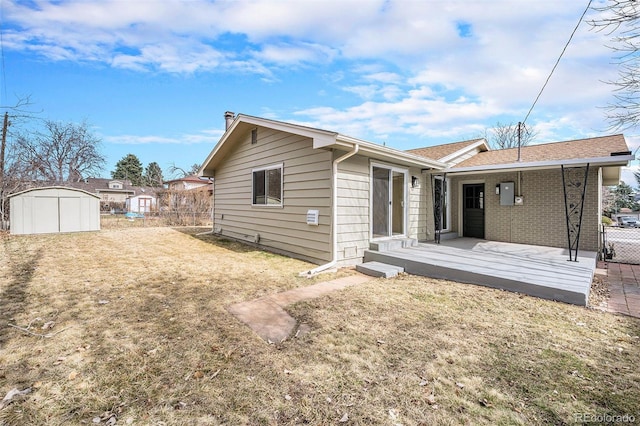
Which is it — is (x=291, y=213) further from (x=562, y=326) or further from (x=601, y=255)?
(x=601, y=255)

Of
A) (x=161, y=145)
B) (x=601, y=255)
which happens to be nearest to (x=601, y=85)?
(x=601, y=255)

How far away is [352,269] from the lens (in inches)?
242

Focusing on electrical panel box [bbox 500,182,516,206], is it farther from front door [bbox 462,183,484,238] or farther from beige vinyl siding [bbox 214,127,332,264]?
beige vinyl siding [bbox 214,127,332,264]

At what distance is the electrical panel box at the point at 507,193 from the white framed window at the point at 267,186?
252 inches

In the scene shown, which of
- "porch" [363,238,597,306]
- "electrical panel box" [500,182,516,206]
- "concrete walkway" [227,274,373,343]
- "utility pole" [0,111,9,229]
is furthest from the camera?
"utility pole" [0,111,9,229]

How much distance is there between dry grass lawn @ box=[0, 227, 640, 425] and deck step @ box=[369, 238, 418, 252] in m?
2.02

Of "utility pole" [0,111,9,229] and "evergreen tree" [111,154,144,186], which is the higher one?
"evergreen tree" [111,154,144,186]

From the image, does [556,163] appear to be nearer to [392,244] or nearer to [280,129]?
[392,244]

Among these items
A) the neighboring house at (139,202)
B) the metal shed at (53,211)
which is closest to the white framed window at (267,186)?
the metal shed at (53,211)

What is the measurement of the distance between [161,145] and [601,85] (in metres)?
33.4

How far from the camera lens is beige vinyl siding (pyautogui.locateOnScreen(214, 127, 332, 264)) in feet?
20.4

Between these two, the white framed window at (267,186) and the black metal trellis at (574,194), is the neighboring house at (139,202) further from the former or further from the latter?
the black metal trellis at (574,194)

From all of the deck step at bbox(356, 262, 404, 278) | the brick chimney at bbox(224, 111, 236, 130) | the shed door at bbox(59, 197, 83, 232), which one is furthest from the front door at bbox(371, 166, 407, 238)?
the shed door at bbox(59, 197, 83, 232)

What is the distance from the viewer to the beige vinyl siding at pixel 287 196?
6.22 meters
